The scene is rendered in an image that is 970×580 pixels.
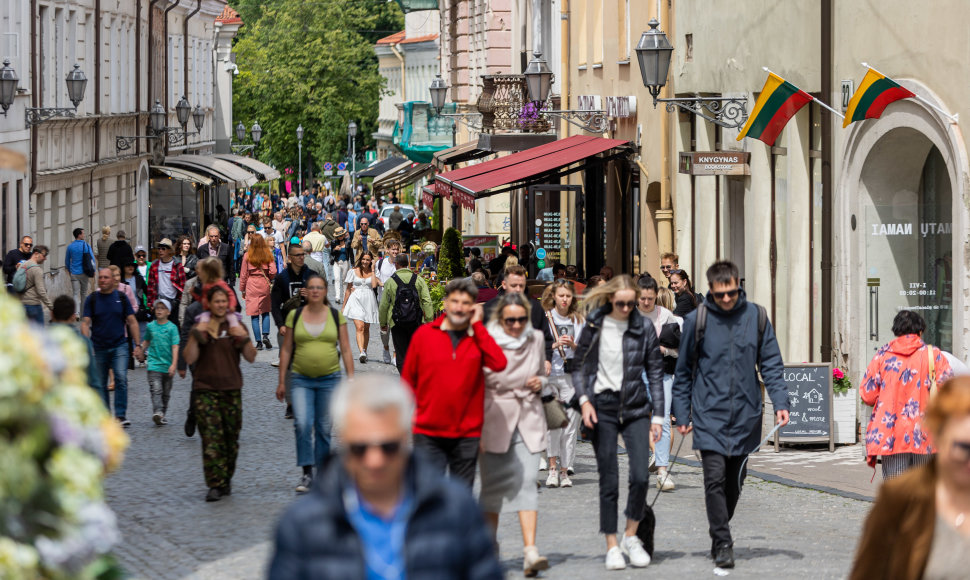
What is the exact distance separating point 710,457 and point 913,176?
22.7ft

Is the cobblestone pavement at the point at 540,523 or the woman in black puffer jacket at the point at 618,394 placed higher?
the woman in black puffer jacket at the point at 618,394

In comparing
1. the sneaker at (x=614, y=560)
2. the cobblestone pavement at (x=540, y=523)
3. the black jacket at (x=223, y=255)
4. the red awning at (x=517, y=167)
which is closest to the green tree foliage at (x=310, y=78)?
the black jacket at (x=223, y=255)

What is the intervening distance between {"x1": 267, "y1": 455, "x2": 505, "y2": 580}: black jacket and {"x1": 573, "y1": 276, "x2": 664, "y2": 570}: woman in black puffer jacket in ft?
17.9

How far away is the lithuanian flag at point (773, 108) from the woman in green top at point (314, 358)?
6716mm

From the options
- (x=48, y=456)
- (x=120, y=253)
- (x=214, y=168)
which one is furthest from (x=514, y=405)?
(x=214, y=168)

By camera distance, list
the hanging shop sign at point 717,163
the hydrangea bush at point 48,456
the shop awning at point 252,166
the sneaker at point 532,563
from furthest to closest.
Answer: the shop awning at point 252,166 < the hanging shop sign at point 717,163 < the sneaker at point 532,563 < the hydrangea bush at point 48,456

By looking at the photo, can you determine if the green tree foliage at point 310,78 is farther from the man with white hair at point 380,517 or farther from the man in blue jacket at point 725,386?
the man with white hair at point 380,517

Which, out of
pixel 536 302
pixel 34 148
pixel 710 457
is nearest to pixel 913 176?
pixel 536 302

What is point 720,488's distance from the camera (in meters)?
9.61

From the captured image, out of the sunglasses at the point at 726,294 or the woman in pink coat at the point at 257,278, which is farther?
the woman in pink coat at the point at 257,278

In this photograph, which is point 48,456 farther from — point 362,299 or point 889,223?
point 362,299

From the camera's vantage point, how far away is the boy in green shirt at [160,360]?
54.7 feet

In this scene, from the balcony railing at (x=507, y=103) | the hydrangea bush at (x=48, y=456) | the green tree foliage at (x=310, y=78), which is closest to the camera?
the hydrangea bush at (x=48, y=456)

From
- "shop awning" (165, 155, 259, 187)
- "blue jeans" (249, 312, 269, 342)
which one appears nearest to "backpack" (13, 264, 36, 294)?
"blue jeans" (249, 312, 269, 342)
